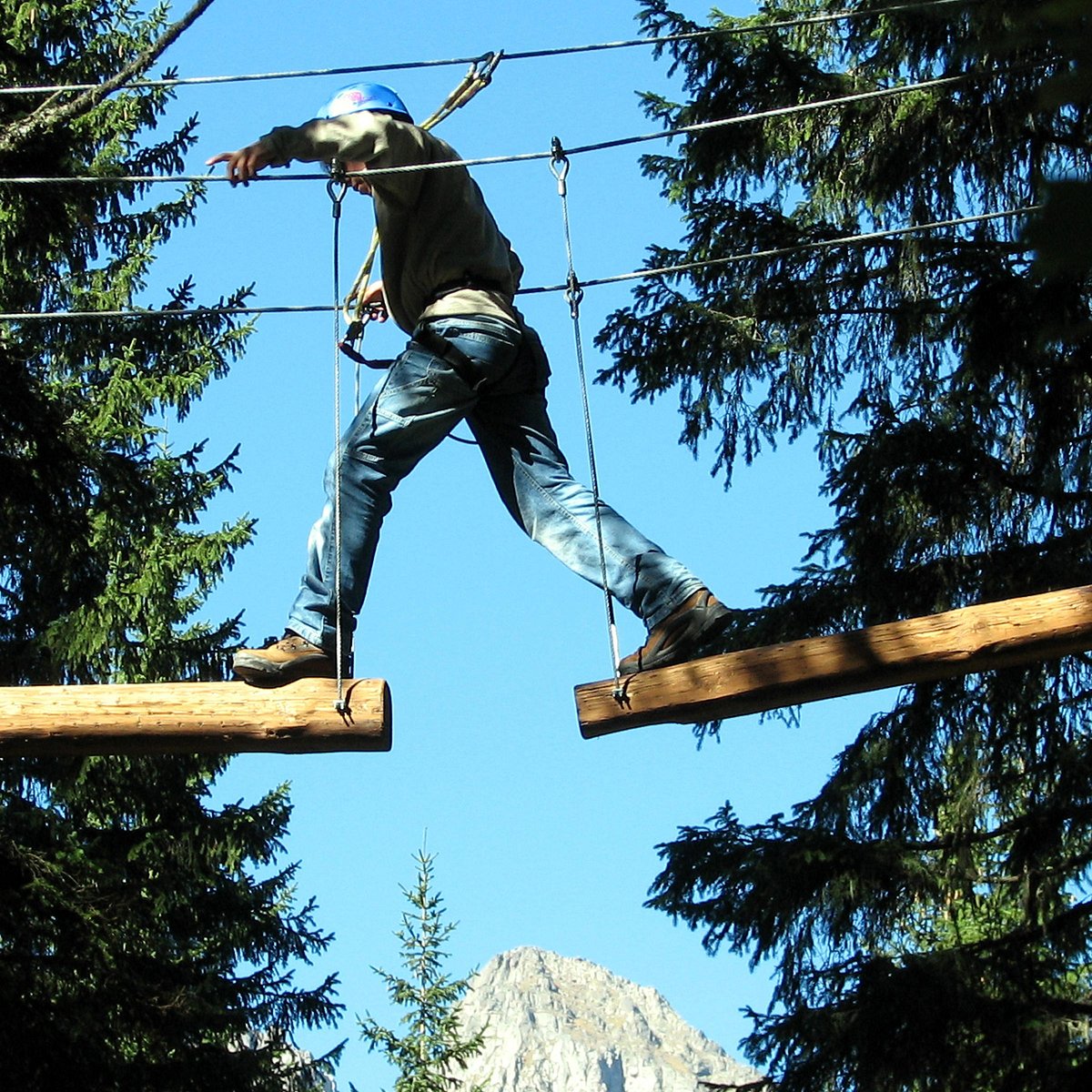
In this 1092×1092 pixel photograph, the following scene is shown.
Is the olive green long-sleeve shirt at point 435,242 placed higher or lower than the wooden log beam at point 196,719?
higher

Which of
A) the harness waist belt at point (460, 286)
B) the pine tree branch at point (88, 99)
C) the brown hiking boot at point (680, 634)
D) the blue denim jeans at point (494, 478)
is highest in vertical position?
the pine tree branch at point (88, 99)

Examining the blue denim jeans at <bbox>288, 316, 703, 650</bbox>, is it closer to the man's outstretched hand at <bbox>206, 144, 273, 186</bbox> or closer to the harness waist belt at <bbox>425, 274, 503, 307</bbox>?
the harness waist belt at <bbox>425, 274, 503, 307</bbox>

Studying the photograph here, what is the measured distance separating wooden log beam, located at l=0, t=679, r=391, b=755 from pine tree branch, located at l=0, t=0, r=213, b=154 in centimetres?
258

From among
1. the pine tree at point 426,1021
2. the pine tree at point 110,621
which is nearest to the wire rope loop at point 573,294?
the pine tree at point 110,621

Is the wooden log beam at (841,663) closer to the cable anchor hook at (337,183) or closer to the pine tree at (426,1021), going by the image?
the cable anchor hook at (337,183)

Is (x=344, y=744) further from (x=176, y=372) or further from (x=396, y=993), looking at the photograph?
(x=396, y=993)

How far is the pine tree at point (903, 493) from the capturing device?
26.8 feet

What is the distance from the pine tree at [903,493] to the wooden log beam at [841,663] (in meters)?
3.15

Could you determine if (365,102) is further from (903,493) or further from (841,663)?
(903,493)

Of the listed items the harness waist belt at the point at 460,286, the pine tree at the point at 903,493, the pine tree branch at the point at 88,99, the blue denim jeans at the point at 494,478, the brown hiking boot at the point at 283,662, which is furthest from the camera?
the pine tree at the point at 903,493

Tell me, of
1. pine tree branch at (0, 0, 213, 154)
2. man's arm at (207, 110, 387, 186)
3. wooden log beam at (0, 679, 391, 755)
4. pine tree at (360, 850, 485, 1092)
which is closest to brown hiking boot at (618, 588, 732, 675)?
wooden log beam at (0, 679, 391, 755)

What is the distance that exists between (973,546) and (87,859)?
19.4ft

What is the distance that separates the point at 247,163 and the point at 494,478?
1154 millimetres

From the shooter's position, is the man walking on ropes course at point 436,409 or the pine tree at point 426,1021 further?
the pine tree at point 426,1021
